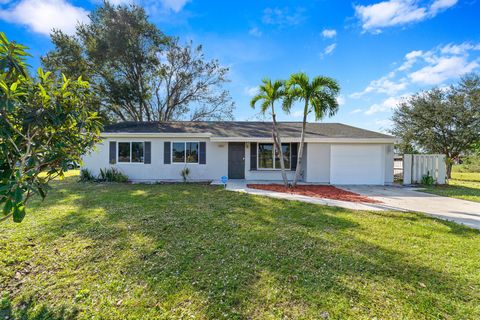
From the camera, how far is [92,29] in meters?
17.8

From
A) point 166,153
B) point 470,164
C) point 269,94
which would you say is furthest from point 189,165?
point 470,164

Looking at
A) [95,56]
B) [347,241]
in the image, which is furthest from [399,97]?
[95,56]

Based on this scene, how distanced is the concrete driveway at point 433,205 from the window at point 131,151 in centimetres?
1130

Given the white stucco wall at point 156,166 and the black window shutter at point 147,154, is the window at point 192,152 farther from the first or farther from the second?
the black window shutter at point 147,154

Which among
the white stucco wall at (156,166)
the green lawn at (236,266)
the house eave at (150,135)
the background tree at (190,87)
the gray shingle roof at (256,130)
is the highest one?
the background tree at (190,87)

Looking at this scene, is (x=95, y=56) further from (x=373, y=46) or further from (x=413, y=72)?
(x=413, y=72)

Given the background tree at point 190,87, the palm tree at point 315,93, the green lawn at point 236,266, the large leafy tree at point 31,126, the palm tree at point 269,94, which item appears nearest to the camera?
the large leafy tree at point 31,126

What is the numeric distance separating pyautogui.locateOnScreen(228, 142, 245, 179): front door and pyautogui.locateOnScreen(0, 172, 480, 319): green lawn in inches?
269

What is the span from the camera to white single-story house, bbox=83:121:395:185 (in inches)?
465

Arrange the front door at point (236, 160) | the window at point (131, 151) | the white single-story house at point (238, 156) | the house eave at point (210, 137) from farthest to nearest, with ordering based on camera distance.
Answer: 1. the front door at point (236, 160)
2. the window at point (131, 151)
3. the white single-story house at point (238, 156)
4. the house eave at point (210, 137)

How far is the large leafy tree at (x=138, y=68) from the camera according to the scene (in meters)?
17.4

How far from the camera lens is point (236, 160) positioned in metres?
12.8

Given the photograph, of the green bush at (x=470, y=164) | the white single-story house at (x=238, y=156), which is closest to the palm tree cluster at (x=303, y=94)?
the white single-story house at (x=238, y=156)

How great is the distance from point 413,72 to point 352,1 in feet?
19.1
